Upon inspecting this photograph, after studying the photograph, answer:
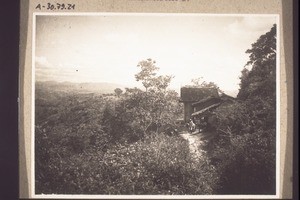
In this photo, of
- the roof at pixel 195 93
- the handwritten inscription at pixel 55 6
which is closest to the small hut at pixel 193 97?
the roof at pixel 195 93

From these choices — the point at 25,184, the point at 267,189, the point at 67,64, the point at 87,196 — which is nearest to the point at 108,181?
the point at 87,196

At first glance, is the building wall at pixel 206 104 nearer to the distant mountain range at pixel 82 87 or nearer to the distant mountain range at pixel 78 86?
the distant mountain range at pixel 82 87

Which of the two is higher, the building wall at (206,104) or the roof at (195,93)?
the roof at (195,93)

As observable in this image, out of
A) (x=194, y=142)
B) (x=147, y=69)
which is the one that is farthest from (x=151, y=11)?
(x=194, y=142)

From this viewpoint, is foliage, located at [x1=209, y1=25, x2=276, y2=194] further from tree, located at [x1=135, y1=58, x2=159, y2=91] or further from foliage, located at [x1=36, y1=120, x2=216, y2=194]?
tree, located at [x1=135, y1=58, x2=159, y2=91]

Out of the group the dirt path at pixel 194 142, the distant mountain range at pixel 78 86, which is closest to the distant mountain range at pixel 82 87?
the distant mountain range at pixel 78 86

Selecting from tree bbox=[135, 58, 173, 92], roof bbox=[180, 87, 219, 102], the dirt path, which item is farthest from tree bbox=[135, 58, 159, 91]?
the dirt path

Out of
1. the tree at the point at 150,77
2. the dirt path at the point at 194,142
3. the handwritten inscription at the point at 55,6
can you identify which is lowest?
the dirt path at the point at 194,142

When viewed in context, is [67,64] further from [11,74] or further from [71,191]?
[71,191]
